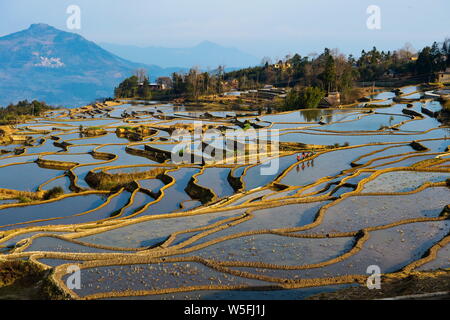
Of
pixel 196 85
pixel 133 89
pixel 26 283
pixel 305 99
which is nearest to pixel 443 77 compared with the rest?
pixel 305 99

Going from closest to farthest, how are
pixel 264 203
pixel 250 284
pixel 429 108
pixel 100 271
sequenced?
pixel 250 284, pixel 100 271, pixel 264 203, pixel 429 108

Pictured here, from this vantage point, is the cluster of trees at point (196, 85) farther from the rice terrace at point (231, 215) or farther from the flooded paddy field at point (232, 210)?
the flooded paddy field at point (232, 210)

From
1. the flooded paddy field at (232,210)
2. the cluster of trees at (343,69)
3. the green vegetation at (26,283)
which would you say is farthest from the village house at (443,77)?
the green vegetation at (26,283)

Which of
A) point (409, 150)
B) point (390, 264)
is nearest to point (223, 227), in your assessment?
point (390, 264)

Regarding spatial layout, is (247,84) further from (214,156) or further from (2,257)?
(2,257)

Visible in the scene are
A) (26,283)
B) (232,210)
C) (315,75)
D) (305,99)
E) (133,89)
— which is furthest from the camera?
(133,89)

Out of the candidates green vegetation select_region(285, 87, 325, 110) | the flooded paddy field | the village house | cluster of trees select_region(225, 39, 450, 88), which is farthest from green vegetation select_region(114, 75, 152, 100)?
the village house

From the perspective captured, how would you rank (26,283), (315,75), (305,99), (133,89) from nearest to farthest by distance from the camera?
(26,283)
(305,99)
(315,75)
(133,89)

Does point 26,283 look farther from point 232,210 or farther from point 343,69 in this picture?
point 343,69
